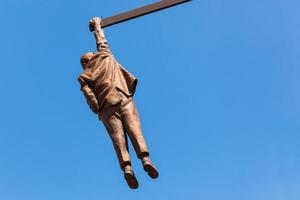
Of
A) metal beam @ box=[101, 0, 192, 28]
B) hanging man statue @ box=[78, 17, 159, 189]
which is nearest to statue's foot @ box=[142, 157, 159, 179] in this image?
hanging man statue @ box=[78, 17, 159, 189]

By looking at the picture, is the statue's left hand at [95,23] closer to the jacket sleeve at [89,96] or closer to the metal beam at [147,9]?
the metal beam at [147,9]

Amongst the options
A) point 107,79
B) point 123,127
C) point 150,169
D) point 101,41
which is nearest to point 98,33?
point 101,41

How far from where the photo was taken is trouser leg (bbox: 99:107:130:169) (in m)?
7.24

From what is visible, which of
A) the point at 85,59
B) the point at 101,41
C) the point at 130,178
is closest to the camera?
the point at 130,178

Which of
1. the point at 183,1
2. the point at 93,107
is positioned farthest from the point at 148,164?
the point at 183,1

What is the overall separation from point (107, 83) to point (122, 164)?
3.53 ft

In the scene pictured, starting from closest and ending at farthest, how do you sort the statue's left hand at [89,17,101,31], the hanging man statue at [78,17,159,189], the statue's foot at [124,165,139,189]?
the statue's foot at [124,165,139,189], the hanging man statue at [78,17,159,189], the statue's left hand at [89,17,101,31]

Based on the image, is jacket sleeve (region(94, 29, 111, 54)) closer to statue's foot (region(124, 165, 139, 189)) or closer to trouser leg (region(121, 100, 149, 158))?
trouser leg (region(121, 100, 149, 158))

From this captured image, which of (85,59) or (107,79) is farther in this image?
(85,59)

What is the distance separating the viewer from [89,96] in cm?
769

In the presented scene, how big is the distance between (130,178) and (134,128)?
63 cm

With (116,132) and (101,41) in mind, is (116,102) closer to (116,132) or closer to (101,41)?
(116,132)

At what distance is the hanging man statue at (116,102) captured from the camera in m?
7.24

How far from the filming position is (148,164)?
7129 mm
